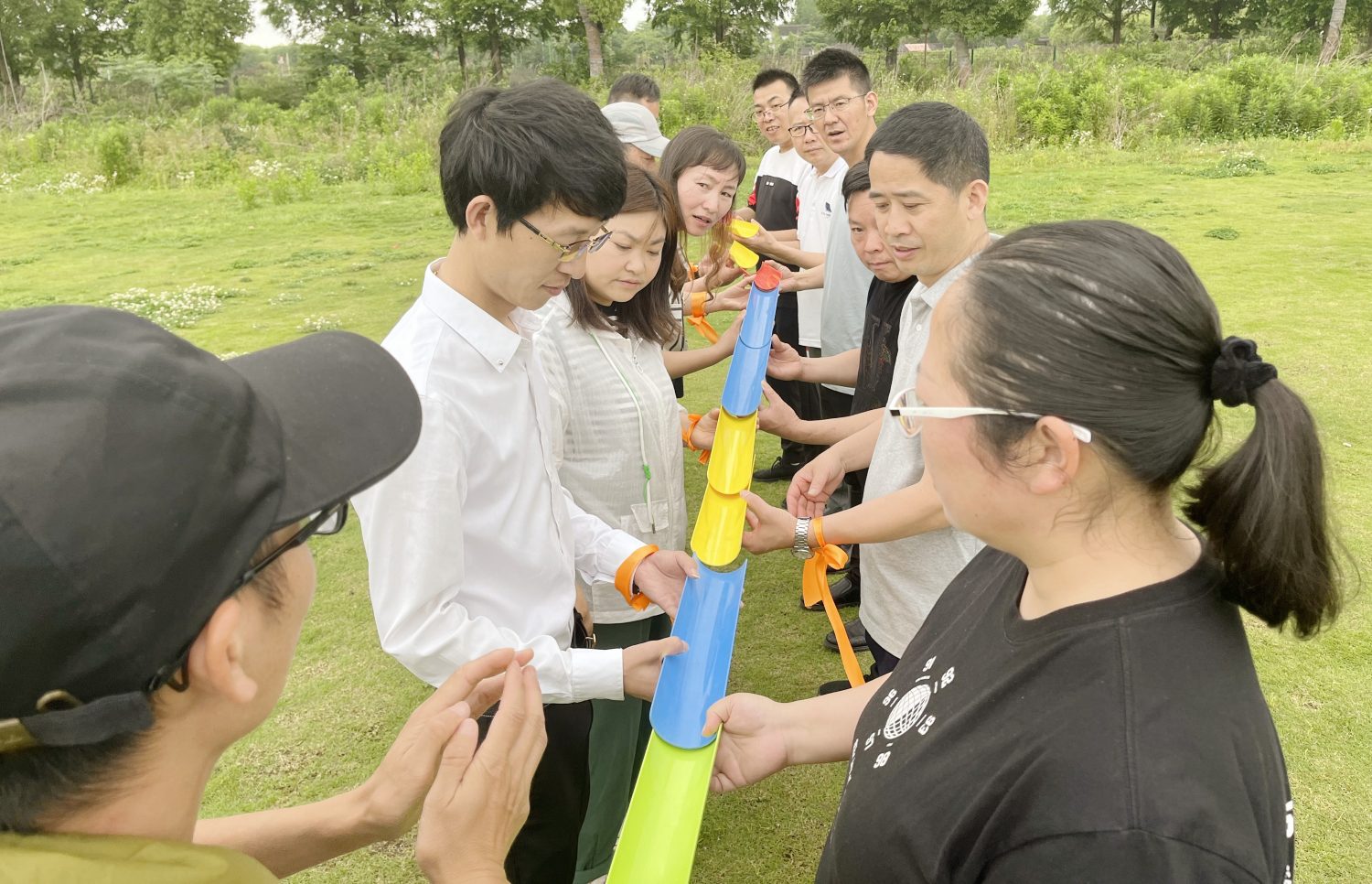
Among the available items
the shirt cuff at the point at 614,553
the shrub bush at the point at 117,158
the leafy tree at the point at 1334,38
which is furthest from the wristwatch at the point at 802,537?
the leafy tree at the point at 1334,38

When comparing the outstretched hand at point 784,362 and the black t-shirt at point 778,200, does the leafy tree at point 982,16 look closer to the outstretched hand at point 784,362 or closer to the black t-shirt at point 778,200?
the black t-shirt at point 778,200

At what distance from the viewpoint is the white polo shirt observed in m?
5.04

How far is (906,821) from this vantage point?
120cm

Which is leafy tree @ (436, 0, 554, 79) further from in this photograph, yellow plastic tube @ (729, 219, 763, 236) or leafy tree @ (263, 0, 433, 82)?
yellow plastic tube @ (729, 219, 763, 236)

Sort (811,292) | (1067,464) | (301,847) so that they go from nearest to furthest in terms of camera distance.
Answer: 1. (1067,464)
2. (301,847)
3. (811,292)

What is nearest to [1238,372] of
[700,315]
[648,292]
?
[648,292]

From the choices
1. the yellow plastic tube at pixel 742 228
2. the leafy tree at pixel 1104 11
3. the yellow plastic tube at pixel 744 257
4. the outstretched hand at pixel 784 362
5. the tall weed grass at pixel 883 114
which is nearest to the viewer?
the outstretched hand at pixel 784 362

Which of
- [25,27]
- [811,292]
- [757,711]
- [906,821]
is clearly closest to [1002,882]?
[906,821]

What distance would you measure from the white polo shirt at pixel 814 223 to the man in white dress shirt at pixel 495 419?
130 inches

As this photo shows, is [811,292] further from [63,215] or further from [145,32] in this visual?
[145,32]

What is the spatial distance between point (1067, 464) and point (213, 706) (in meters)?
1.12

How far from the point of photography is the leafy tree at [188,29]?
108 feet

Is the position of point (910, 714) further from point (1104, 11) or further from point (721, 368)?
point (1104, 11)

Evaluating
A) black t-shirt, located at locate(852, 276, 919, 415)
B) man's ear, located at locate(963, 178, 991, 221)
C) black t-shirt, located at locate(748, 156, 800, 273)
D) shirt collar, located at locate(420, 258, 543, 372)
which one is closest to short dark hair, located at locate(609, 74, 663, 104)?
black t-shirt, located at locate(748, 156, 800, 273)
